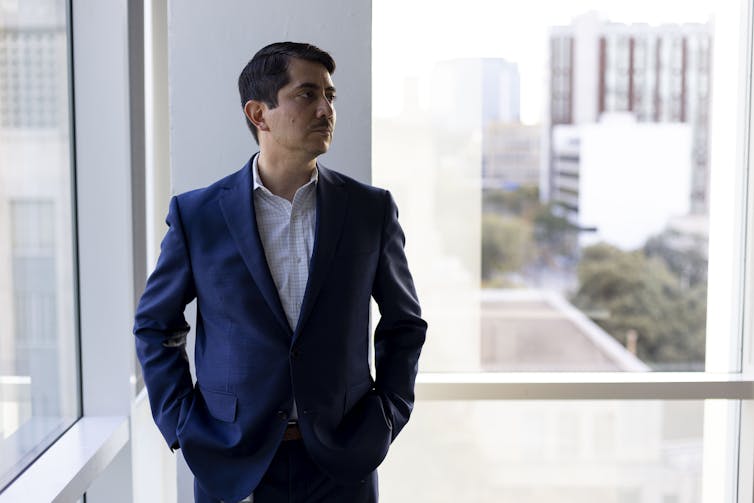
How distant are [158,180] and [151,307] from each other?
1.14 meters

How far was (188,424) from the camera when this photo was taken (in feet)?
6.15

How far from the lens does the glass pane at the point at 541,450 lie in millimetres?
3127

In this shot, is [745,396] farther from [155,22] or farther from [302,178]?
[155,22]

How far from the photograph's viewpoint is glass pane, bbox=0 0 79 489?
199cm

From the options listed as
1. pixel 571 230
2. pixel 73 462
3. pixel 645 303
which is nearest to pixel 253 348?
pixel 73 462

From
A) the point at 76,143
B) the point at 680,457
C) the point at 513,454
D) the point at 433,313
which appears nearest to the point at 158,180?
the point at 76,143

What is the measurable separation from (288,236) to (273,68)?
1.20 feet

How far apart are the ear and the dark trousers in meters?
0.69

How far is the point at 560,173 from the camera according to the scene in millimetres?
3090

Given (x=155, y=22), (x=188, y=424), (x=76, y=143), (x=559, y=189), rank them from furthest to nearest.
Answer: (x=559, y=189), (x=155, y=22), (x=76, y=143), (x=188, y=424)

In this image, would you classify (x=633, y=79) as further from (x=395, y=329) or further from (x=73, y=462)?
(x=73, y=462)

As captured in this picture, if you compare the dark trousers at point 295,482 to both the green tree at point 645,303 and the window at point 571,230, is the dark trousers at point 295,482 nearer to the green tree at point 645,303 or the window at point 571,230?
the window at point 571,230

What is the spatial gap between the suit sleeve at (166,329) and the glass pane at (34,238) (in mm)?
332

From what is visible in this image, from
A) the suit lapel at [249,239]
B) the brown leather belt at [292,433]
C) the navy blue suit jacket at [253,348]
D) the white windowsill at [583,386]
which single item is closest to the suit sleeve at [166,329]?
the navy blue suit jacket at [253,348]
